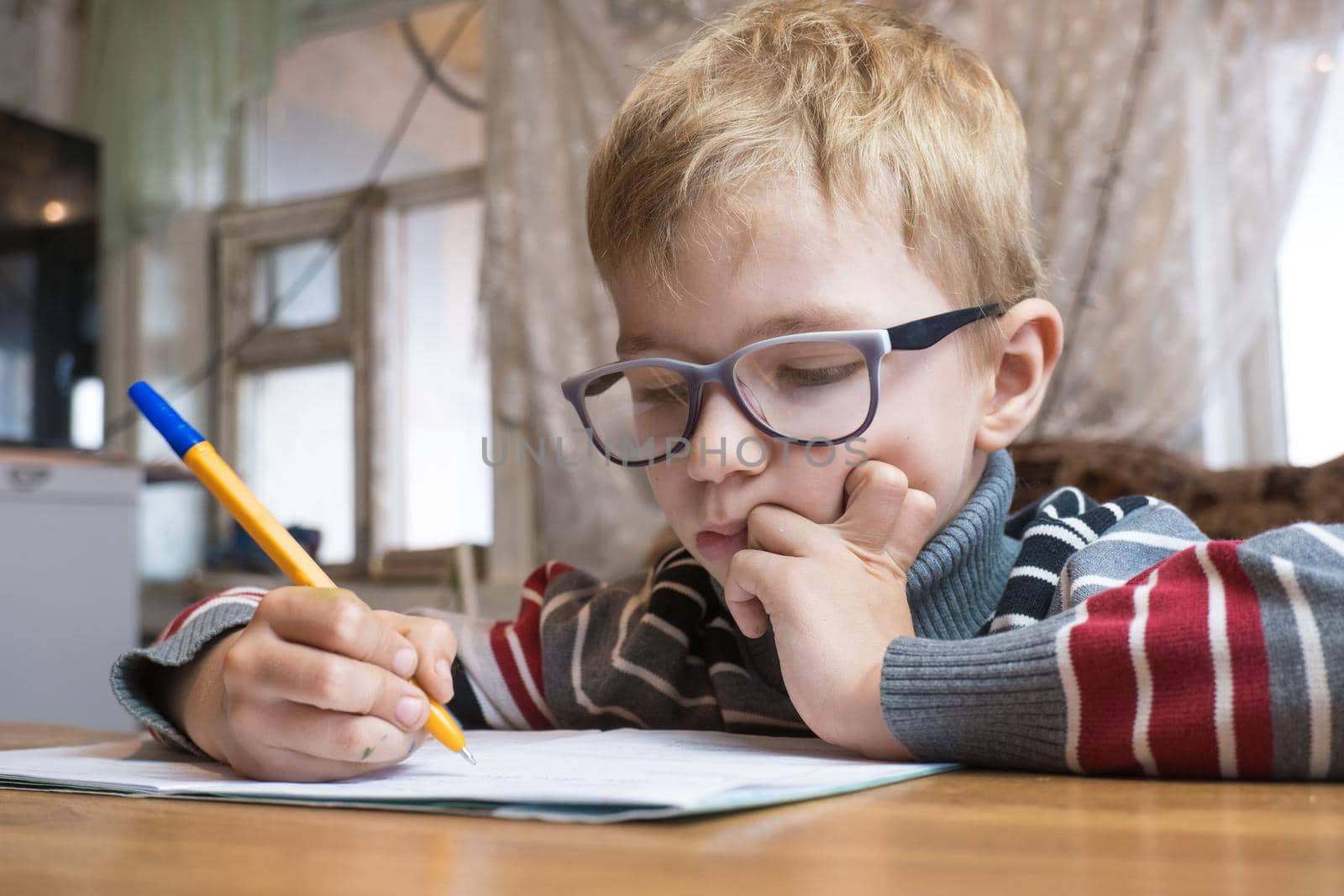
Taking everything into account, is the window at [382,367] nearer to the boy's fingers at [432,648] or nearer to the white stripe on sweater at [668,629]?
the white stripe on sweater at [668,629]

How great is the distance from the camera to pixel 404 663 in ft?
1.83

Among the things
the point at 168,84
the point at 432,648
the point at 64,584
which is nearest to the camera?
the point at 432,648

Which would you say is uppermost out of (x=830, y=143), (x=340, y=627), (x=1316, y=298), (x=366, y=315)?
(x=366, y=315)

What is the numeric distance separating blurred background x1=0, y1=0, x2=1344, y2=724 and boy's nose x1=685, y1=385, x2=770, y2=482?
120cm

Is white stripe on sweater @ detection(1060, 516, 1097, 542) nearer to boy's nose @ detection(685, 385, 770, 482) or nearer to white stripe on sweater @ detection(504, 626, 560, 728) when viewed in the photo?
boy's nose @ detection(685, 385, 770, 482)

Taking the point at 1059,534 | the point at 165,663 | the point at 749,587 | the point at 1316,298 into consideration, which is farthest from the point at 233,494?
the point at 1316,298

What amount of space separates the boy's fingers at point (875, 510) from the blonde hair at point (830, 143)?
173 mm

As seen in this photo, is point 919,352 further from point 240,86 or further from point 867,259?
point 240,86

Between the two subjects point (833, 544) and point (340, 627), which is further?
point (833, 544)

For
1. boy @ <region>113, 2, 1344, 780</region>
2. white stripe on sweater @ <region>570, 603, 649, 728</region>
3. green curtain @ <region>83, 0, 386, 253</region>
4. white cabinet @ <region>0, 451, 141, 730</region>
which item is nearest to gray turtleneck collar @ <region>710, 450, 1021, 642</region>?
boy @ <region>113, 2, 1344, 780</region>

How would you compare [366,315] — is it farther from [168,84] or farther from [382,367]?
[168,84]

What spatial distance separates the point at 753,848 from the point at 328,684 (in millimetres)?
273

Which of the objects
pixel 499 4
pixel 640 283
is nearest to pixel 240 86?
pixel 499 4

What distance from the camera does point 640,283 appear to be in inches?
31.6
